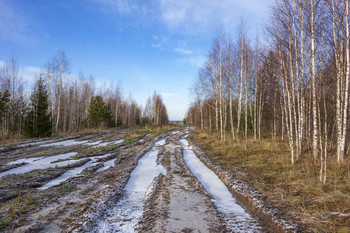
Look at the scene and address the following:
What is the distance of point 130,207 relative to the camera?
429cm

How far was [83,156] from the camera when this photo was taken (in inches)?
418

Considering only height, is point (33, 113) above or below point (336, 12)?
below

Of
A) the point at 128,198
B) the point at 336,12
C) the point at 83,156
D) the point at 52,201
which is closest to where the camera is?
the point at 52,201

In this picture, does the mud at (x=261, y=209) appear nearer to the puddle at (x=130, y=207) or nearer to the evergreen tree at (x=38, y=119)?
the puddle at (x=130, y=207)

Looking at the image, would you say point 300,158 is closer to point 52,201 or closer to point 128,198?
point 128,198

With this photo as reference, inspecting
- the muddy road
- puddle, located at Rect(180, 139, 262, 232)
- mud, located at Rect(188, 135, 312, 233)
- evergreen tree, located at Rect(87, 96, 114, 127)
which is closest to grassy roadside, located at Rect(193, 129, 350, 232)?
mud, located at Rect(188, 135, 312, 233)

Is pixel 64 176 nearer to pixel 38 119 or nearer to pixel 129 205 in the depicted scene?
pixel 129 205

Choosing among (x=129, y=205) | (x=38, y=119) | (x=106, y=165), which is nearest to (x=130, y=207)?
(x=129, y=205)

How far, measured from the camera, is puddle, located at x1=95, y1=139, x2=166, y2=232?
3.44 metres

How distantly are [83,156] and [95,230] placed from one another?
8189mm

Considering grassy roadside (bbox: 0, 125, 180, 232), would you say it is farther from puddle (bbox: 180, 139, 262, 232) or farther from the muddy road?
puddle (bbox: 180, 139, 262, 232)

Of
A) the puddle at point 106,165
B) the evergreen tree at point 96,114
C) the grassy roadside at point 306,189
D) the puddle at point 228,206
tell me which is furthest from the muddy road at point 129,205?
the evergreen tree at point 96,114

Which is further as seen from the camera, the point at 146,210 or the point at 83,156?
the point at 83,156


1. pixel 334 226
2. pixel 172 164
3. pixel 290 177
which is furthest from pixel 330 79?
pixel 172 164
